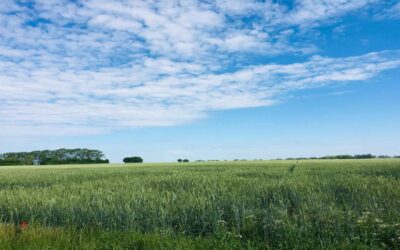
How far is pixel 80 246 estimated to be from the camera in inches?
256

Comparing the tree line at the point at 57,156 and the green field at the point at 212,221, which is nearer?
the green field at the point at 212,221

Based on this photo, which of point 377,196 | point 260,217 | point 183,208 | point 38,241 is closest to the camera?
point 38,241

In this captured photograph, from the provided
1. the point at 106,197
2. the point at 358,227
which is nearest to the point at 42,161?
the point at 106,197

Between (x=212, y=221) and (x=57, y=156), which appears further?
(x=57, y=156)

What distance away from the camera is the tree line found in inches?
3583

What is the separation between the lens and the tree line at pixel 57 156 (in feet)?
299

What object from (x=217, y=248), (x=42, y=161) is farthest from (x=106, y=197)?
(x=42, y=161)

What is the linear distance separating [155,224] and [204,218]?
3.51 ft

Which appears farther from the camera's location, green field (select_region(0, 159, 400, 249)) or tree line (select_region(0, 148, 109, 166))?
tree line (select_region(0, 148, 109, 166))

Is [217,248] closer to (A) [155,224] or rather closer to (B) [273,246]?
(B) [273,246]

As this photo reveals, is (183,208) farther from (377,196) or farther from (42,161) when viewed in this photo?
(42,161)

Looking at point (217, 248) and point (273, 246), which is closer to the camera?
point (217, 248)

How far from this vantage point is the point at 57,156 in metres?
99.6

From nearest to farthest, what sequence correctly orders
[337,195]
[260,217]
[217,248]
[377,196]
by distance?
[217,248] < [260,217] < [377,196] < [337,195]
